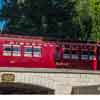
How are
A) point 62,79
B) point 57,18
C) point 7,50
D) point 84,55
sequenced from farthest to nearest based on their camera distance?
point 57,18 → point 62,79 → point 84,55 → point 7,50

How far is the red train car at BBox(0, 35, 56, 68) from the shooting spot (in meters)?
18.7

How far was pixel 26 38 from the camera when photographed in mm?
20219

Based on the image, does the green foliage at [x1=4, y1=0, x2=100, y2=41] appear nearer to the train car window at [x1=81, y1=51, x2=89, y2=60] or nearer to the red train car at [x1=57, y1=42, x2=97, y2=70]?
the red train car at [x1=57, y1=42, x2=97, y2=70]

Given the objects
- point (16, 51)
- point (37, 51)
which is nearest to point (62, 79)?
point (37, 51)

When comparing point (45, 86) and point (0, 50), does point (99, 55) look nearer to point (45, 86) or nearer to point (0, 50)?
point (45, 86)

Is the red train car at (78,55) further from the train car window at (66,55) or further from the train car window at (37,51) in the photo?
the train car window at (37,51)

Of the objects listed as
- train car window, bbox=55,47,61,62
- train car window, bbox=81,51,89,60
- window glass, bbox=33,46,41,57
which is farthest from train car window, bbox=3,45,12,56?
train car window, bbox=81,51,89,60

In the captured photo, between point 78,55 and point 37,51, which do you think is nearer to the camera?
point 37,51

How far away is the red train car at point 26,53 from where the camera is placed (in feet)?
61.2

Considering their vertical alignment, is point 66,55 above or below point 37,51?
below

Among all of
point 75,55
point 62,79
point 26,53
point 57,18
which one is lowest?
point 62,79

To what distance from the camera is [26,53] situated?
742 inches

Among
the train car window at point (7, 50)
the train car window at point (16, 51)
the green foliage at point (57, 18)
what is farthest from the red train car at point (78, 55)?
the green foliage at point (57, 18)

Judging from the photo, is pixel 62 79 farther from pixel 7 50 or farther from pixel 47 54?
pixel 7 50
